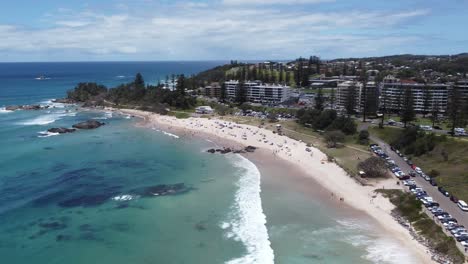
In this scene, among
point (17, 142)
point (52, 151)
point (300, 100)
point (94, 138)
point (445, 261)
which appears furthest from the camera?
point (300, 100)

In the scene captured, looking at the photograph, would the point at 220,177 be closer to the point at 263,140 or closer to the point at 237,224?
the point at 237,224

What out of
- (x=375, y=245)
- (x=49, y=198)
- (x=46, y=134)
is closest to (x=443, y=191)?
(x=375, y=245)

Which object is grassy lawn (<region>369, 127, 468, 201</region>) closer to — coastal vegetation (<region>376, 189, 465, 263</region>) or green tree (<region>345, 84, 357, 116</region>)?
coastal vegetation (<region>376, 189, 465, 263</region>)

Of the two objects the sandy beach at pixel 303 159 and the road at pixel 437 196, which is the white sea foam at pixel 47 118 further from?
the road at pixel 437 196

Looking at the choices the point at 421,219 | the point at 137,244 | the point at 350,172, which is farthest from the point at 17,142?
the point at 421,219

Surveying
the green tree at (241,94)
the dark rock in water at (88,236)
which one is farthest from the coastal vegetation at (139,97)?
the dark rock in water at (88,236)
